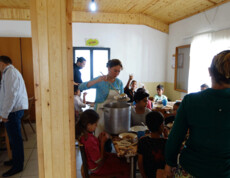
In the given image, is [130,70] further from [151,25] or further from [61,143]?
[61,143]

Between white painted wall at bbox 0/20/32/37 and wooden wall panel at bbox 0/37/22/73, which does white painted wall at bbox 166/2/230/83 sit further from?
wooden wall panel at bbox 0/37/22/73

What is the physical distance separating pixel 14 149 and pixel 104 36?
12.8 ft

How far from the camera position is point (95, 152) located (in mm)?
1537

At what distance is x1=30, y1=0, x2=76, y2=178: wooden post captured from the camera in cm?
117

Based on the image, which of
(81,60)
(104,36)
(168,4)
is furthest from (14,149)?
(168,4)

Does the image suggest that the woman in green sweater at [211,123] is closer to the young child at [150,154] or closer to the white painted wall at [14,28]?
the young child at [150,154]

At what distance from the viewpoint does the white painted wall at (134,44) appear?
210 inches

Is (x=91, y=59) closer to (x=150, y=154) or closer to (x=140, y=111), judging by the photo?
(x=140, y=111)

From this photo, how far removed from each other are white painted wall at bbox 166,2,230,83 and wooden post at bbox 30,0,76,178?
356 centimetres

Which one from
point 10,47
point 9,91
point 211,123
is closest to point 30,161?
point 9,91

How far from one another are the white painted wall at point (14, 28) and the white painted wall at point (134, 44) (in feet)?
4.07

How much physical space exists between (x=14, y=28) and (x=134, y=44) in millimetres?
3232

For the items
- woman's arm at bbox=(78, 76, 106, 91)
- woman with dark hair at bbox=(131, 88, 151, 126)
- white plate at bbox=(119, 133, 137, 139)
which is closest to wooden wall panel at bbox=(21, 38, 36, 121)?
woman's arm at bbox=(78, 76, 106, 91)

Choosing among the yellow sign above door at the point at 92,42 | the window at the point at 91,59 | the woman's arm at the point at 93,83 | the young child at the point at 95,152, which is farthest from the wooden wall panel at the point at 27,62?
the young child at the point at 95,152
